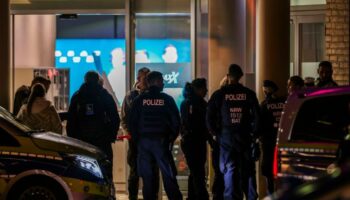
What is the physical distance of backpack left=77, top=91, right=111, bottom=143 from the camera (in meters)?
10.0

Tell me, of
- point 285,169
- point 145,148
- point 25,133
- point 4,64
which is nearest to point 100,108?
point 145,148

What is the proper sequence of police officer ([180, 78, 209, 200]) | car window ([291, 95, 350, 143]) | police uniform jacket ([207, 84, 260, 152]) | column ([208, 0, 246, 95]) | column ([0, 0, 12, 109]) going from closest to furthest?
car window ([291, 95, 350, 143]) < police uniform jacket ([207, 84, 260, 152]) < police officer ([180, 78, 209, 200]) < column ([208, 0, 246, 95]) < column ([0, 0, 12, 109])

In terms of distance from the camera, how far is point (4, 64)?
39.3 ft

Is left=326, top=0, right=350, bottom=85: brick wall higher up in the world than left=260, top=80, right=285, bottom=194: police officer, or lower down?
higher up

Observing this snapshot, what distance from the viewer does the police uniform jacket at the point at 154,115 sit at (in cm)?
923

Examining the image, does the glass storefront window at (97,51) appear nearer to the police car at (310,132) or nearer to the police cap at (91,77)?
the police cap at (91,77)

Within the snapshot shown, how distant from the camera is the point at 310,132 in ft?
21.2

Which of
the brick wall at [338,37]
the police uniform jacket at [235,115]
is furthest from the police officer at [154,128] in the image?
the brick wall at [338,37]

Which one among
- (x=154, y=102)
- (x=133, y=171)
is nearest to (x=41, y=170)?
(x=154, y=102)

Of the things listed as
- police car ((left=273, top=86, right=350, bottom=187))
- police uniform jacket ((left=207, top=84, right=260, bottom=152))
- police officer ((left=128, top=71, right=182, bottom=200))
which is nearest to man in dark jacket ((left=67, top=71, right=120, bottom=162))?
police officer ((left=128, top=71, right=182, bottom=200))

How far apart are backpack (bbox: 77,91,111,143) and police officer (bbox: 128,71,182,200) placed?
826 millimetres

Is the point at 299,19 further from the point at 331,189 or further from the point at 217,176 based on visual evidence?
the point at 331,189

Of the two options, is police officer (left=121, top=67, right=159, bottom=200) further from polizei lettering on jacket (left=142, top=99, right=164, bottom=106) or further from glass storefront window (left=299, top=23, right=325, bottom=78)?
glass storefront window (left=299, top=23, right=325, bottom=78)

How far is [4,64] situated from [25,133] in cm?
389
